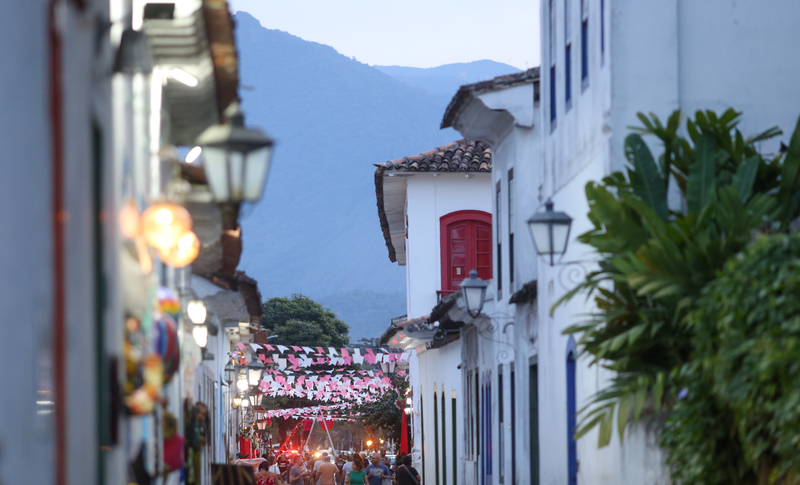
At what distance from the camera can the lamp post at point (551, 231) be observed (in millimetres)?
11594

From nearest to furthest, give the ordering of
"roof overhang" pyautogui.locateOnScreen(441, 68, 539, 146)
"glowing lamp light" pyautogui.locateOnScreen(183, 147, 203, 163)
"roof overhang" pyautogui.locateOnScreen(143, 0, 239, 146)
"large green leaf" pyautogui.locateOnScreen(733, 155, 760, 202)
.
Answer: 1. "roof overhang" pyautogui.locateOnScreen(143, 0, 239, 146)
2. "large green leaf" pyautogui.locateOnScreen(733, 155, 760, 202)
3. "glowing lamp light" pyautogui.locateOnScreen(183, 147, 203, 163)
4. "roof overhang" pyautogui.locateOnScreen(441, 68, 539, 146)

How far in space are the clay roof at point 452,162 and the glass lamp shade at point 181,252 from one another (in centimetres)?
1917

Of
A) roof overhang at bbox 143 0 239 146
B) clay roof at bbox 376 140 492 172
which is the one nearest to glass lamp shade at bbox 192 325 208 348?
roof overhang at bbox 143 0 239 146

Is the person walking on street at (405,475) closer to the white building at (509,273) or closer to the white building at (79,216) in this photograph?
the white building at (509,273)

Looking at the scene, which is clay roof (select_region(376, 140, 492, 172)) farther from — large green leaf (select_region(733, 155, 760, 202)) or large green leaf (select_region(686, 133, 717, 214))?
large green leaf (select_region(733, 155, 760, 202))

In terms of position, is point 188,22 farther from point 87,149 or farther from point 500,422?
point 500,422

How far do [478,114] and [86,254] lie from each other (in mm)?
13432

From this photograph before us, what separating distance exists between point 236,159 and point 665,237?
13.0ft

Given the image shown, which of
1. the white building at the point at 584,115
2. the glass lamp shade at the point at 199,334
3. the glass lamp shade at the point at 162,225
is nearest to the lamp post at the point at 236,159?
the glass lamp shade at the point at 162,225

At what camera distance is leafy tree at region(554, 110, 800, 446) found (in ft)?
28.5

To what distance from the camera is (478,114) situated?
18344 millimetres

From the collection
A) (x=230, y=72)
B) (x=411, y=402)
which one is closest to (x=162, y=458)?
(x=230, y=72)

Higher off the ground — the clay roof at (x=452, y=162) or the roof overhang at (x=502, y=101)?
the clay roof at (x=452, y=162)

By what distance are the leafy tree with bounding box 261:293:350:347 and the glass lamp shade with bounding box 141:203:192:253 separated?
6851cm
